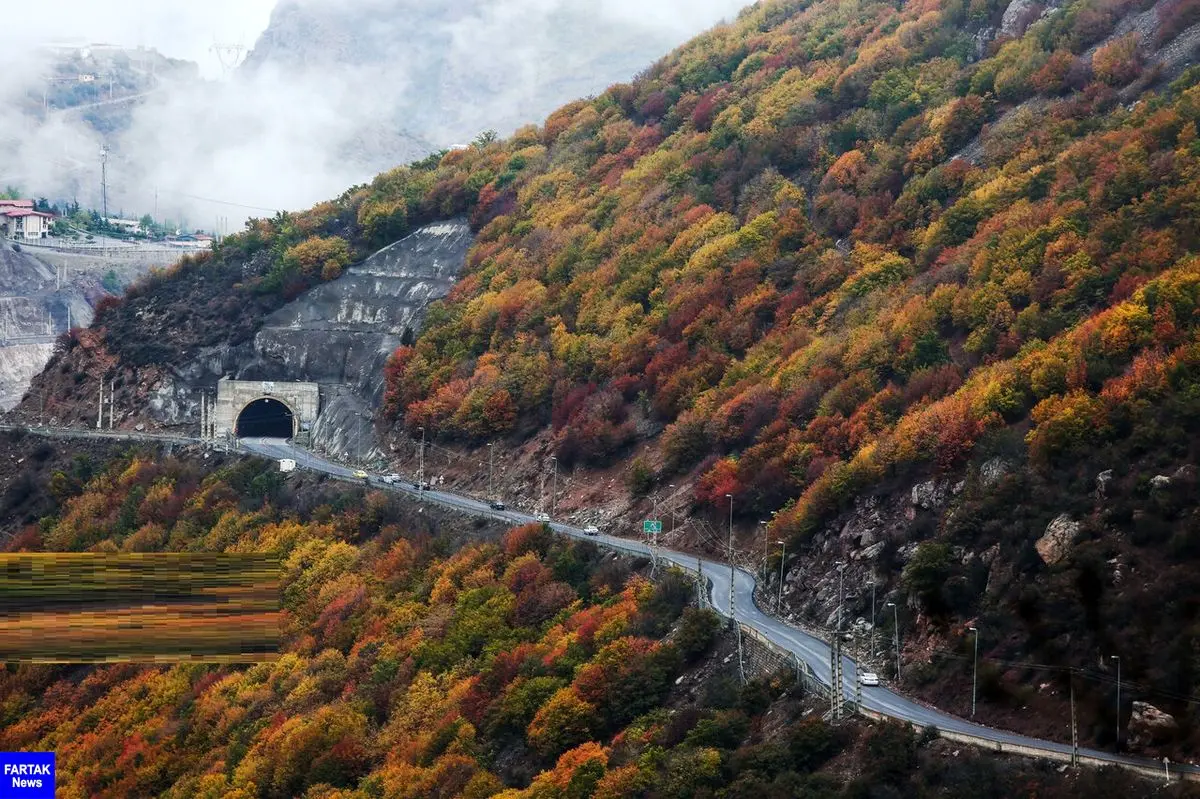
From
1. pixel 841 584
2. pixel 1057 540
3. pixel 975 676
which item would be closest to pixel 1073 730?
pixel 975 676

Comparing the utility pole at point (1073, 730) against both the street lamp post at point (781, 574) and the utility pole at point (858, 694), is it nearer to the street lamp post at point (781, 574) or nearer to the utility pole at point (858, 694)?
the utility pole at point (858, 694)

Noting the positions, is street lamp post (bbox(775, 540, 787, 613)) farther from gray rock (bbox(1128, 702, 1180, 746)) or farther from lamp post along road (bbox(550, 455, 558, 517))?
gray rock (bbox(1128, 702, 1180, 746))

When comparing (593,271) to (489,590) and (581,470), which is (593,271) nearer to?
(581,470)

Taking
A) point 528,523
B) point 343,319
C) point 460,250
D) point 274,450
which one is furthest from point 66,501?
point 528,523

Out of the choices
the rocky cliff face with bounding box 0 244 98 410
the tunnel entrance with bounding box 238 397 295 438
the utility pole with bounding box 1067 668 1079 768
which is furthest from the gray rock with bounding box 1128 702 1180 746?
the rocky cliff face with bounding box 0 244 98 410

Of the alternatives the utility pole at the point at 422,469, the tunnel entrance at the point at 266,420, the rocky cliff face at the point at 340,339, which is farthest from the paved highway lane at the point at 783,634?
the tunnel entrance at the point at 266,420

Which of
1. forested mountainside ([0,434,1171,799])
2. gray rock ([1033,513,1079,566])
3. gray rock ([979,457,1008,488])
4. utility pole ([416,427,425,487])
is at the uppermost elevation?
gray rock ([979,457,1008,488])
